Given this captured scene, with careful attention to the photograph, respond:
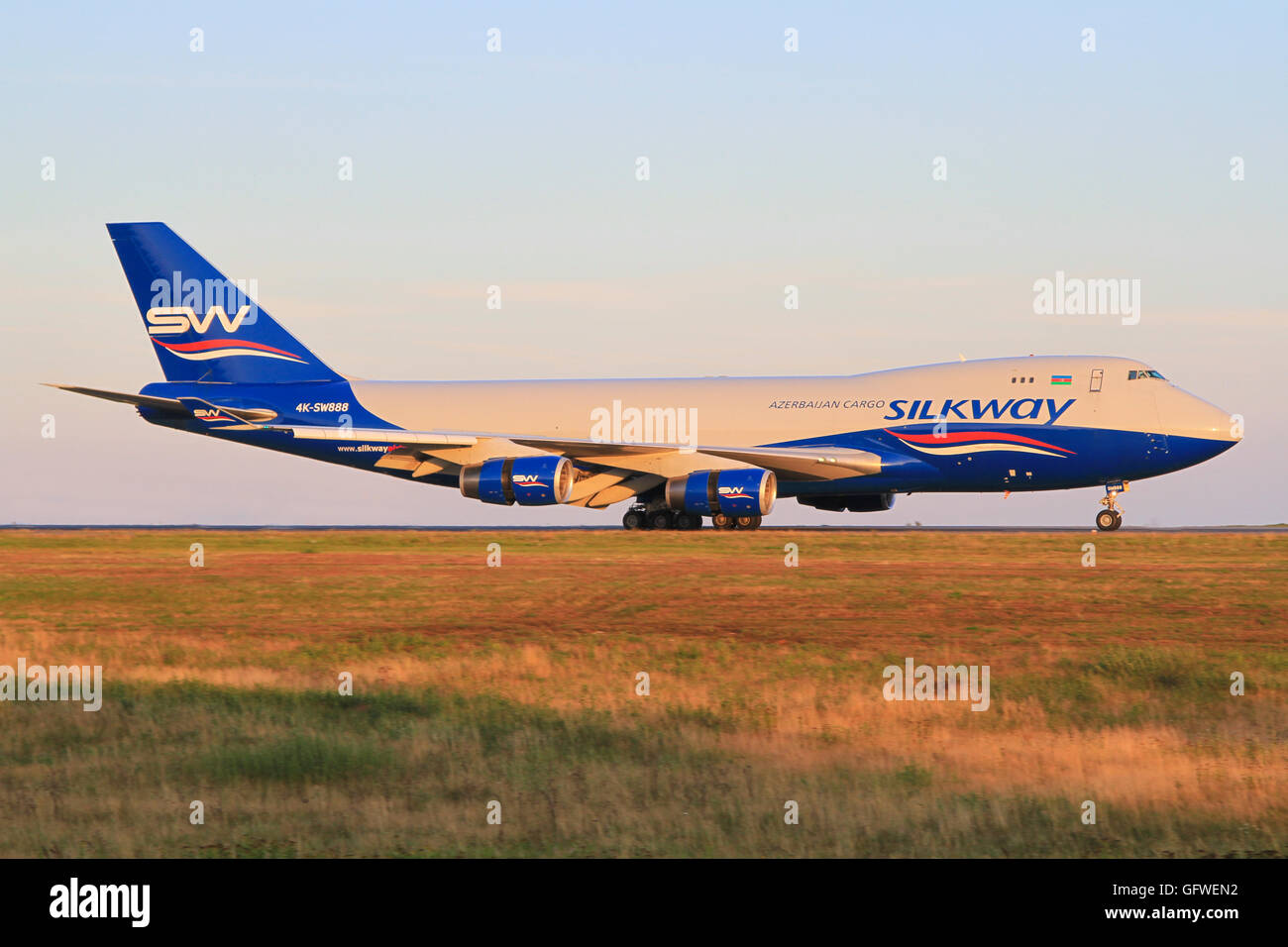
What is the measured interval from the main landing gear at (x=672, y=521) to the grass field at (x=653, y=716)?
39.8 feet

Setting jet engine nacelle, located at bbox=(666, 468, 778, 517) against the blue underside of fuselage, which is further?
jet engine nacelle, located at bbox=(666, 468, 778, 517)

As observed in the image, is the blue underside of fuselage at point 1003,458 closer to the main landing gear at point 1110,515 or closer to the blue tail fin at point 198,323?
the main landing gear at point 1110,515

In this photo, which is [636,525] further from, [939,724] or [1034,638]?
[939,724]

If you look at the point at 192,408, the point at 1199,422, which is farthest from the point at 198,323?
the point at 1199,422

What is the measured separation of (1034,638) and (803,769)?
385 inches

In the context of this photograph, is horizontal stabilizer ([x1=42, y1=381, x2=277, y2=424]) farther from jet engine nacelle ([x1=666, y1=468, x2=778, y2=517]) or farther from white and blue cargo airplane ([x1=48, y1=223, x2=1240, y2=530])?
Result: jet engine nacelle ([x1=666, y1=468, x2=778, y2=517])

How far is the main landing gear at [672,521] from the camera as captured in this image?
144 feet

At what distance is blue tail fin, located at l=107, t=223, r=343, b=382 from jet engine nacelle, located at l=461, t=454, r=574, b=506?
34.5 feet

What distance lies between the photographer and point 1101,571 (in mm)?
30438

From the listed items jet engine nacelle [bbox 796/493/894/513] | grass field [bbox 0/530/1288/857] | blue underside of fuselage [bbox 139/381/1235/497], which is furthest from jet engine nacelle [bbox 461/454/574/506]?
grass field [bbox 0/530/1288/857]

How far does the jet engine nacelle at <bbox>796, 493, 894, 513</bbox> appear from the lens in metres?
44.7

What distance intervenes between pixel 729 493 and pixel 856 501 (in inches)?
270

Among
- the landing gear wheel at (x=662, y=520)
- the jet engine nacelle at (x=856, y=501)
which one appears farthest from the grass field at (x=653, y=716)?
the jet engine nacelle at (x=856, y=501)

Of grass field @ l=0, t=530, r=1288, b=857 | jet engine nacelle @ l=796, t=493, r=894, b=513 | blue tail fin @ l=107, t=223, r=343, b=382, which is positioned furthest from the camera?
blue tail fin @ l=107, t=223, r=343, b=382
